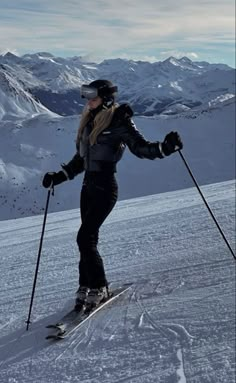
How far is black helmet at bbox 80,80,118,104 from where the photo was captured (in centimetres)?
477

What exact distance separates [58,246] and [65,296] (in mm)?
2890

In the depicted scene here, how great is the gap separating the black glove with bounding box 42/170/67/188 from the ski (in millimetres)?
1141

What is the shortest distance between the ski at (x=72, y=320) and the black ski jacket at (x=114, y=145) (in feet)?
3.83

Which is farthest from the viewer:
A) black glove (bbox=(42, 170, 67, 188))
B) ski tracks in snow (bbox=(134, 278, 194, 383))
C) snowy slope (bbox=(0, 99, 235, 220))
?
snowy slope (bbox=(0, 99, 235, 220))

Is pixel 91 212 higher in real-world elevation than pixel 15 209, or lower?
higher

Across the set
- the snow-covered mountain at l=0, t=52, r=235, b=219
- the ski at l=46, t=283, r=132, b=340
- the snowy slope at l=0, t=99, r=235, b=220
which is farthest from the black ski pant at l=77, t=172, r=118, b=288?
the snowy slope at l=0, t=99, r=235, b=220

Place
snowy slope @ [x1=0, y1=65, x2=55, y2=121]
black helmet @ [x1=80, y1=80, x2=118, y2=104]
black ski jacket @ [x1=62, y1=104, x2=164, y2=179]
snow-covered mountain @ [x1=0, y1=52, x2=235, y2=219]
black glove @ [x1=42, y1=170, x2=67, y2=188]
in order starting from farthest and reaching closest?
snowy slope @ [x1=0, y1=65, x2=55, y2=121] < snow-covered mountain @ [x1=0, y1=52, x2=235, y2=219] < black glove @ [x1=42, y1=170, x2=67, y2=188] < black helmet @ [x1=80, y1=80, x2=118, y2=104] < black ski jacket @ [x1=62, y1=104, x2=164, y2=179]

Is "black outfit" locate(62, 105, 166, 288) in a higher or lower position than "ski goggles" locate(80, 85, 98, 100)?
lower

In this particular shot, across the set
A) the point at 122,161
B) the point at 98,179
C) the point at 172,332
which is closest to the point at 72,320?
the point at 172,332

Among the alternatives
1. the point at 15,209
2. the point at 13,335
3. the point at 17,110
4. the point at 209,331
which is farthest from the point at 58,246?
the point at 17,110

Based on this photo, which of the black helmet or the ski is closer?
the ski

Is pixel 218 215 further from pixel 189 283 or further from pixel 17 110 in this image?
pixel 17 110

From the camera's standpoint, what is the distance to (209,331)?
4.24 meters

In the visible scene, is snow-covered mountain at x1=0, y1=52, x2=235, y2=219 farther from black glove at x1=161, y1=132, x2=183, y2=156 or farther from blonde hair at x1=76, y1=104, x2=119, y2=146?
black glove at x1=161, y1=132, x2=183, y2=156
